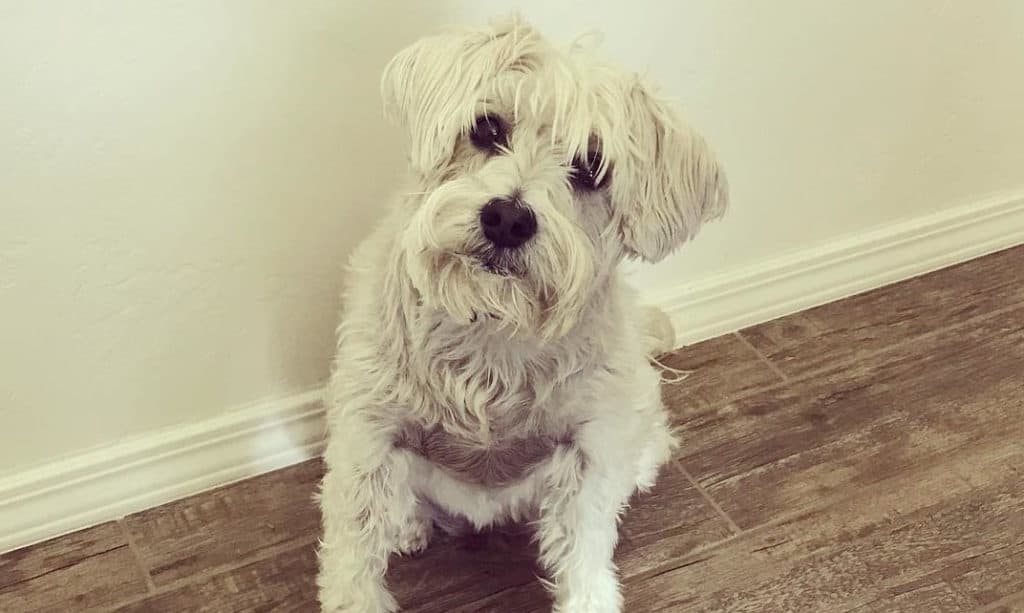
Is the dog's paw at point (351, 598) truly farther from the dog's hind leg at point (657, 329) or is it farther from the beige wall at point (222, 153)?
the dog's hind leg at point (657, 329)

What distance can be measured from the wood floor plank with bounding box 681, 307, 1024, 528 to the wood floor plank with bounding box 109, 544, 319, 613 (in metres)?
0.65

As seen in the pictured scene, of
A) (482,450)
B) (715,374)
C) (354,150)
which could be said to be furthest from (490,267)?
(715,374)

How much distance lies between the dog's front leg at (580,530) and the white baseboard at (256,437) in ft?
1.61

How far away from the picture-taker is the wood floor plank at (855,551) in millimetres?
1581

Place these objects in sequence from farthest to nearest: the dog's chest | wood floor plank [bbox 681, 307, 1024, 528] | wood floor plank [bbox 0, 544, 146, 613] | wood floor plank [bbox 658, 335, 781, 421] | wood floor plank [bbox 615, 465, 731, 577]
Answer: wood floor plank [bbox 658, 335, 781, 421], wood floor plank [bbox 681, 307, 1024, 528], wood floor plank [bbox 615, 465, 731, 577], wood floor plank [bbox 0, 544, 146, 613], the dog's chest

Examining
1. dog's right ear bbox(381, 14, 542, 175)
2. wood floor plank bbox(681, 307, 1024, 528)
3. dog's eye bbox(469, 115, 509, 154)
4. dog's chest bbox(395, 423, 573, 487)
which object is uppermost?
dog's right ear bbox(381, 14, 542, 175)

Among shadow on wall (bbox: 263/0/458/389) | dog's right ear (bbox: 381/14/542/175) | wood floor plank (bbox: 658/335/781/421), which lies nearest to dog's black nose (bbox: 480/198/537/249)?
dog's right ear (bbox: 381/14/542/175)

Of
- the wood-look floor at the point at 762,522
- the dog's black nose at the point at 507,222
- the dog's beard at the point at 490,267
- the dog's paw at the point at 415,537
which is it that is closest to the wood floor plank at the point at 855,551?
the wood-look floor at the point at 762,522

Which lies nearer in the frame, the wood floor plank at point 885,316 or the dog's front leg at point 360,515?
the dog's front leg at point 360,515

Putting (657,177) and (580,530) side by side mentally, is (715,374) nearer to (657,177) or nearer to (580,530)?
(580,530)

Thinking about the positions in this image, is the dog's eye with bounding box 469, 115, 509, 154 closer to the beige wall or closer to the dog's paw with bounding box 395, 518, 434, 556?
the beige wall

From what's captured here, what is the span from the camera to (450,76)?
3.88 feet

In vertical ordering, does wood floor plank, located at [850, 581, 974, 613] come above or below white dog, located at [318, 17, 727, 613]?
below

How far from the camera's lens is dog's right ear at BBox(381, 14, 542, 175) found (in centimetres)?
118
